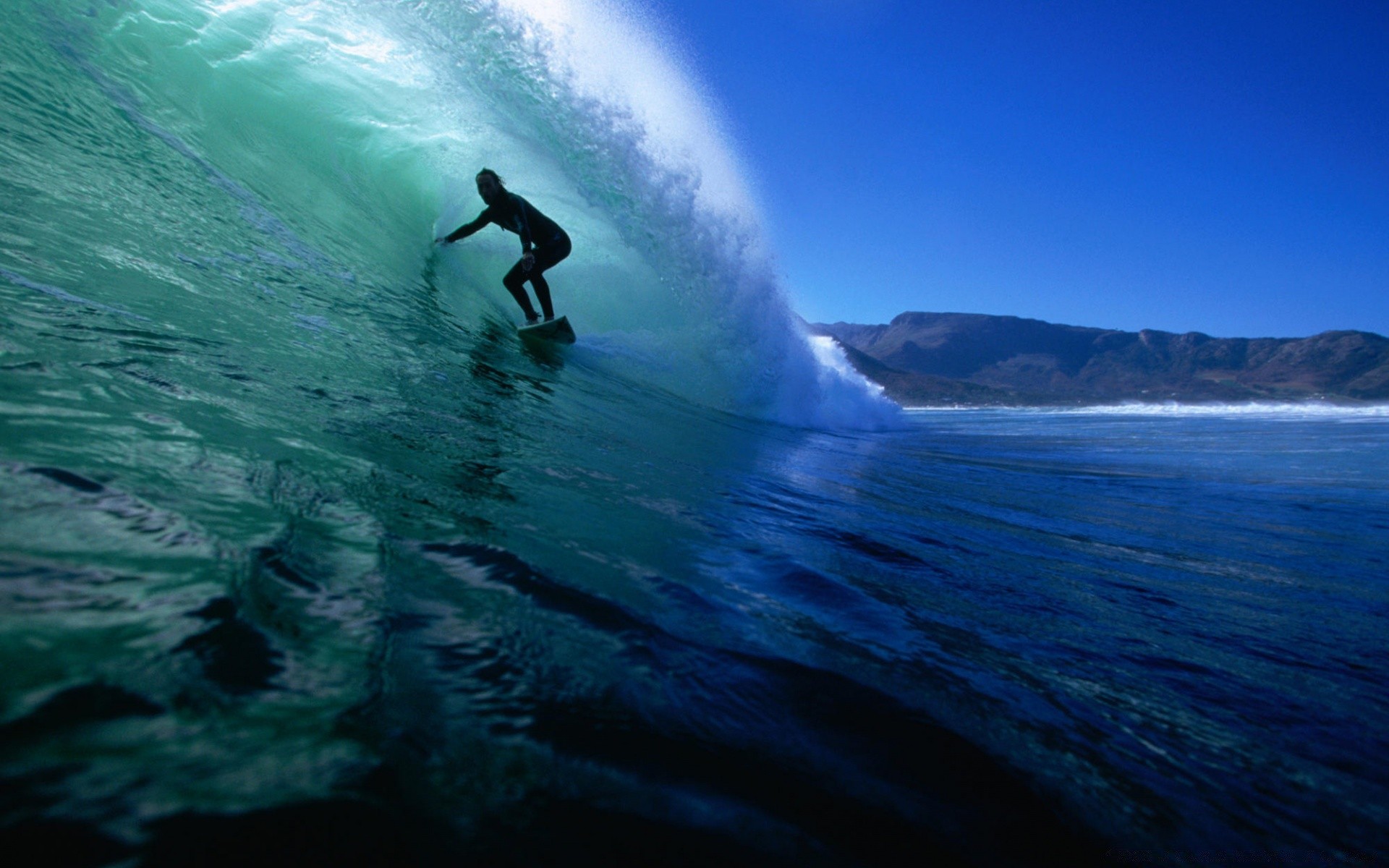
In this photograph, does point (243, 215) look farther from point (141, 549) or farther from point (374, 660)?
point (374, 660)

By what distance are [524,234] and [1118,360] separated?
18112 centimetres

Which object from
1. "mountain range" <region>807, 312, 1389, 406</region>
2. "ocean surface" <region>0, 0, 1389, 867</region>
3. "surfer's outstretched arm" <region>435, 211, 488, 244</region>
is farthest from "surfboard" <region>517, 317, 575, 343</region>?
"mountain range" <region>807, 312, 1389, 406</region>

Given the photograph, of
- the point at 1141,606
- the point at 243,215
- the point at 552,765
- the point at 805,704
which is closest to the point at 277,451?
the point at 552,765

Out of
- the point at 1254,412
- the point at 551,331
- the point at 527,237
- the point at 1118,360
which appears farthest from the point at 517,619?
the point at 1118,360

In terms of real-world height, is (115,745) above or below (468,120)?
below

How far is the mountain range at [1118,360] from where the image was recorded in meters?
116

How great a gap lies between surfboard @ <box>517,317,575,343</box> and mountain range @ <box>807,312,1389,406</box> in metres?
90.6

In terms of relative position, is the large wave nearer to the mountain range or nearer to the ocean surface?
the ocean surface

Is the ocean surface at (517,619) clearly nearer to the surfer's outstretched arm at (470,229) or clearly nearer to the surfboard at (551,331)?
the surfer's outstretched arm at (470,229)

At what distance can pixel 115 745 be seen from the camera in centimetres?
67

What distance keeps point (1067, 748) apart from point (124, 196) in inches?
206

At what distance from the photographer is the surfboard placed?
21.7 ft

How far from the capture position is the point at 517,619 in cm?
123

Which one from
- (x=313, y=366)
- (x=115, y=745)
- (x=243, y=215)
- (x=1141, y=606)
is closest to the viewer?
(x=115, y=745)
